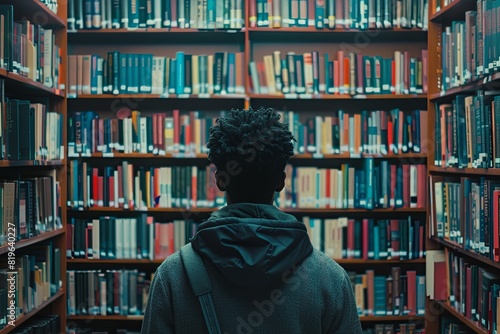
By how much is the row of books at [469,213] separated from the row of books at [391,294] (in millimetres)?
452

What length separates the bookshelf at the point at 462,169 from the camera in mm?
2980

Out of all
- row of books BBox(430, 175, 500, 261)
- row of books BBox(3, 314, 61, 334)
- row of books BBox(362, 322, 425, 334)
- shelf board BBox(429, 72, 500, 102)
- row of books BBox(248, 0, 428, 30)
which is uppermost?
row of books BBox(248, 0, 428, 30)

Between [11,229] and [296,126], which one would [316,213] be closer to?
[296,126]

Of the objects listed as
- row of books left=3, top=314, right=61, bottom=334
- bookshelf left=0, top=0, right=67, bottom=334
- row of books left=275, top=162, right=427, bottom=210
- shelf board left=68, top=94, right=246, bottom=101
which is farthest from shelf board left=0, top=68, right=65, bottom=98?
row of books left=275, top=162, right=427, bottom=210

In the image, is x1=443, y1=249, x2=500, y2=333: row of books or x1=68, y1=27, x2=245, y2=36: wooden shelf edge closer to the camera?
x1=443, y1=249, x2=500, y2=333: row of books

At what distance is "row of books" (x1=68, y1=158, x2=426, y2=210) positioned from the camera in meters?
4.19

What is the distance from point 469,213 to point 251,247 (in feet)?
7.18

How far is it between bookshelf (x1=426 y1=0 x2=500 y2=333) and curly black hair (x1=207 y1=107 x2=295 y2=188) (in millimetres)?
1690

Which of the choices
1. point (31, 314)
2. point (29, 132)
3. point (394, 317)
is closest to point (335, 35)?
point (394, 317)

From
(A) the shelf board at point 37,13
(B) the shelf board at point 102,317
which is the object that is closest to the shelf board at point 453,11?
(A) the shelf board at point 37,13

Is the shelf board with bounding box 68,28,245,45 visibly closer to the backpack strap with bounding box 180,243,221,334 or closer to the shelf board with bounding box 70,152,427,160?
the shelf board with bounding box 70,152,427,160

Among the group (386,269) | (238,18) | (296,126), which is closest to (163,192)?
(296,126)

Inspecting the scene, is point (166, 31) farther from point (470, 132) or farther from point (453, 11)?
point (470, 132)

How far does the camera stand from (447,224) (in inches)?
146
